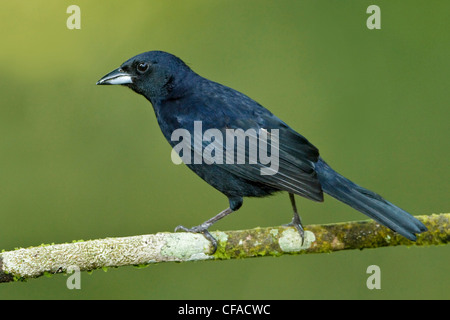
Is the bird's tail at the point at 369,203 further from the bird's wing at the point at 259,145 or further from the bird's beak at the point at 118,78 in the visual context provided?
the bird's beak at the point at 118,78

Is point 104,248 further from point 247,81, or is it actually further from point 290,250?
point 247,81

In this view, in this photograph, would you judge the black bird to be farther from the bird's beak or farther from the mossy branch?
the mossy branch

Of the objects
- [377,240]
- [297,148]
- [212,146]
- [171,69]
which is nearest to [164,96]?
[171,69]

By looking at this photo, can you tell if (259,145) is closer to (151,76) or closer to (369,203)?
(369,203)

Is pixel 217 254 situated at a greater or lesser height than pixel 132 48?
lesser

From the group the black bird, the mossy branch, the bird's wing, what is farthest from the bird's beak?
the mossy branch


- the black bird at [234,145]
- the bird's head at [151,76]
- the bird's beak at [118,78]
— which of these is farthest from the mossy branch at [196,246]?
the bird's beak at [118,78]

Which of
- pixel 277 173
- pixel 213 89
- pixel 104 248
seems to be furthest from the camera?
pixel 213 89
